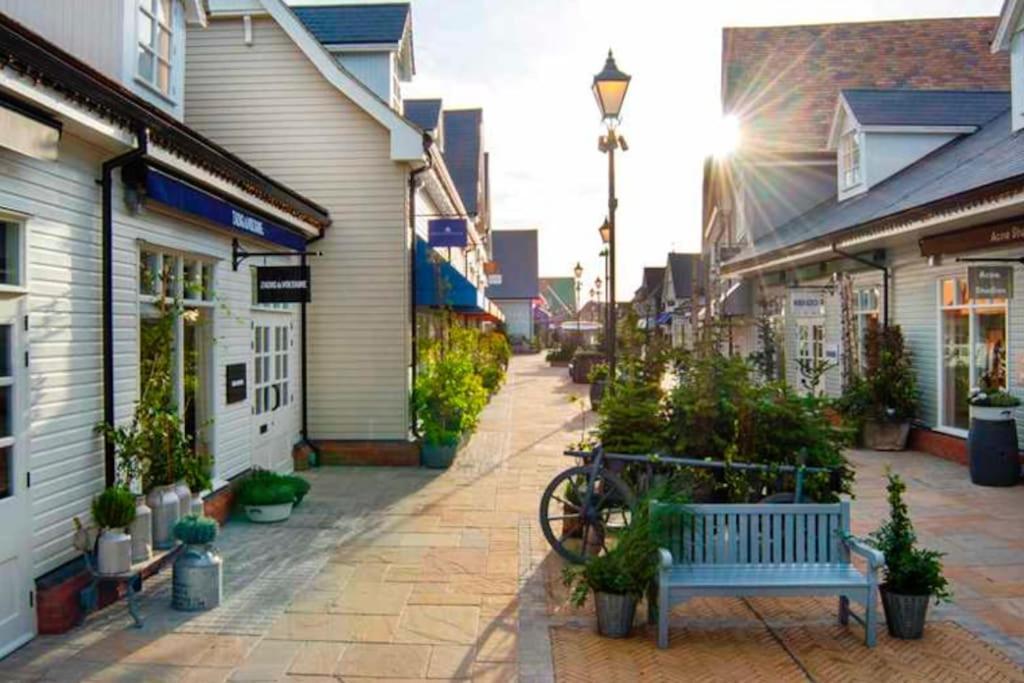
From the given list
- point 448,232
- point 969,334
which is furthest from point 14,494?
point 969,334

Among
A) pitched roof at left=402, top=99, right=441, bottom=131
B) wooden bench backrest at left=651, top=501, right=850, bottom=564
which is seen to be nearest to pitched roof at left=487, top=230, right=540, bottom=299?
pitched roof at left=402, top=99, right=441, bottom=131

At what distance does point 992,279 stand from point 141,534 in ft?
33.0

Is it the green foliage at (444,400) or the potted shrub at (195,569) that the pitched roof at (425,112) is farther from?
the potted shrub at (195,569)

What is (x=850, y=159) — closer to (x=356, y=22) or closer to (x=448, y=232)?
(x=448, y=232)

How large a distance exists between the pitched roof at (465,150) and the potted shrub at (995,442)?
66.2 ft

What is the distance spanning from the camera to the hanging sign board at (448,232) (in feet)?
43.1

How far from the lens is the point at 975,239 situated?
33.2ft

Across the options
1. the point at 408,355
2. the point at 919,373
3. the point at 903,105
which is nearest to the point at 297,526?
the point at 408,355

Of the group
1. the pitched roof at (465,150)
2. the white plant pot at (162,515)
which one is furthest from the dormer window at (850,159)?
the white plant pot at (162,515)

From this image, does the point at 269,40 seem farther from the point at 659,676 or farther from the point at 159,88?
the point at 659,676

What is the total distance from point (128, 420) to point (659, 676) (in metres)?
4.47

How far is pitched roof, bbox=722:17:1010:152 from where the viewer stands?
24188 mm

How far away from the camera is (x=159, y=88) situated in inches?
335

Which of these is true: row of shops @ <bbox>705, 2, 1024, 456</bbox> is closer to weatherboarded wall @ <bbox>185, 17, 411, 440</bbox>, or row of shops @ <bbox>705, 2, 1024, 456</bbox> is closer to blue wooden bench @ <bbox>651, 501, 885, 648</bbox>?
blue wooden bench @ <bbox>651, 501, 885, 648</bbox>
